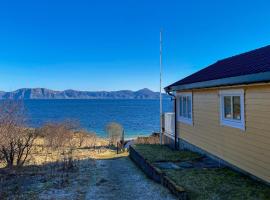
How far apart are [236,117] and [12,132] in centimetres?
950

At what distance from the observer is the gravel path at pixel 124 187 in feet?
24.7

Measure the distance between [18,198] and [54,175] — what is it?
307 cm

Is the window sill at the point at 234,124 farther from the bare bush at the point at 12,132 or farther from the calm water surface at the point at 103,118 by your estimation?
the calm water surface at the point at 103,118

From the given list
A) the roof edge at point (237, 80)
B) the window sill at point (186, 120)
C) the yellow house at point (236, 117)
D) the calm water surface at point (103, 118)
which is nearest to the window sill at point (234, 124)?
the yellow house at point (236, 117)

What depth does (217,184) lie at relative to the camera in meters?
7.52

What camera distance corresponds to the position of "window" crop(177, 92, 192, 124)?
521 inches

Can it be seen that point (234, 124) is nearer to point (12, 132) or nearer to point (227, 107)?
point (227, 107)

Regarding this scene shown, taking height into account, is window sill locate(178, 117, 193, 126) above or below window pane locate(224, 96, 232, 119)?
below

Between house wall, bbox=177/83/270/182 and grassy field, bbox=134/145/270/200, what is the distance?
37 cm

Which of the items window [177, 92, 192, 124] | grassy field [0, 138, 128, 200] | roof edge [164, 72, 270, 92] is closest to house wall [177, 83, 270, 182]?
roof edge [164, 72, 270, 92]

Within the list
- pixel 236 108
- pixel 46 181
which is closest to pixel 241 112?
pixel 236 108

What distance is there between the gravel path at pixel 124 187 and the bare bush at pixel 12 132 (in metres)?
4.28

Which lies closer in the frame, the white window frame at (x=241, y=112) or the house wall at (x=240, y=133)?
the house wall at (x=240, y=133)

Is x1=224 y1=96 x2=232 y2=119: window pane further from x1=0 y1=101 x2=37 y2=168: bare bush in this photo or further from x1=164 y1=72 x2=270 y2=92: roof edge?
x1=0 y1=101 x2=37 y2=168: bare bush
